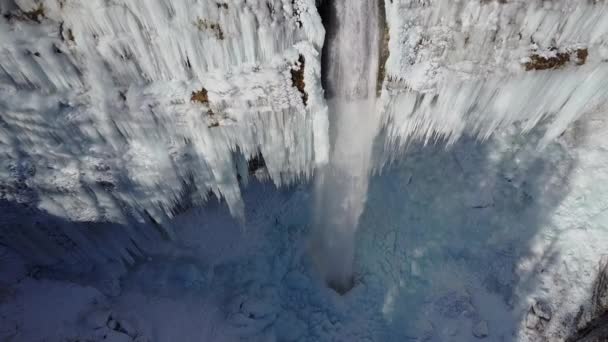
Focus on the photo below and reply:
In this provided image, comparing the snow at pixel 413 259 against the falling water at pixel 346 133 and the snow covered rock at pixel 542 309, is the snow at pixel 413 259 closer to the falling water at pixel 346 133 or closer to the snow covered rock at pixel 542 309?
the snow covered rock at pixel 542 309

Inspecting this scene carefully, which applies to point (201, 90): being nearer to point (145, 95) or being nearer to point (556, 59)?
point (145, 95)

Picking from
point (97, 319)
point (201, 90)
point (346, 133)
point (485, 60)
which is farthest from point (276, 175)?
point (97, 319)

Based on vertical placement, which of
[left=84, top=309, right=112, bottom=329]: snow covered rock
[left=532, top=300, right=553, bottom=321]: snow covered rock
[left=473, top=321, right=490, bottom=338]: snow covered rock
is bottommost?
[left=473, top=321, right=490, bottom=338]: snow covered rock

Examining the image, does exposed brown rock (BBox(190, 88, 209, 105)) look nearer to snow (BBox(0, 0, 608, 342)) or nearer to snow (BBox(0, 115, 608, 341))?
snow (BBox(0, 0, 608, 342))

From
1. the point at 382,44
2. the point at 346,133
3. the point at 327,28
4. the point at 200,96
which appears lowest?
the point at 346,133

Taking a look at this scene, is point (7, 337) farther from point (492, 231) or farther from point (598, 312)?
point (598, 312)

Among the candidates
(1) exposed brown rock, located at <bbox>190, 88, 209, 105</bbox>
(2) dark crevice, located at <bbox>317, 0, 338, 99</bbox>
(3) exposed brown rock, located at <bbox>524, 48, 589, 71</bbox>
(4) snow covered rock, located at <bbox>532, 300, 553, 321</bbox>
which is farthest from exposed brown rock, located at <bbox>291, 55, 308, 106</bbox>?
(4) snow covered rock, located at <bbox>532, 300, 553, 321</bbox>

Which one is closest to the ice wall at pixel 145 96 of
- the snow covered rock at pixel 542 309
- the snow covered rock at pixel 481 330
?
the snow covered rock at pixel 481 330
